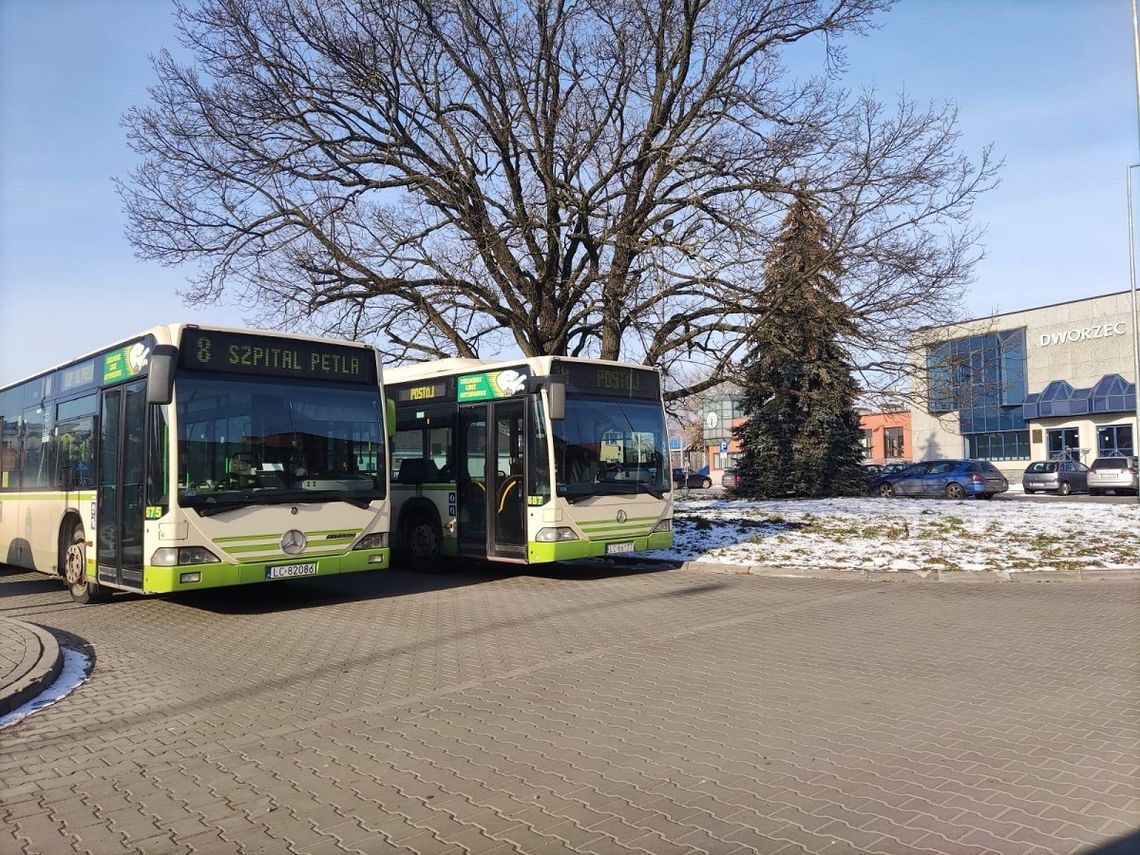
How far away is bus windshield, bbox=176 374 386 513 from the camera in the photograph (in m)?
9.77

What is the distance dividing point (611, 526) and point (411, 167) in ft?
28.0

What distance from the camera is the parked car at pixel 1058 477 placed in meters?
37.6

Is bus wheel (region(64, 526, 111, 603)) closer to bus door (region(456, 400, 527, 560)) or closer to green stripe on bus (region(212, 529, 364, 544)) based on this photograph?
green stripe on bus (region(212, 529, 364, 544))

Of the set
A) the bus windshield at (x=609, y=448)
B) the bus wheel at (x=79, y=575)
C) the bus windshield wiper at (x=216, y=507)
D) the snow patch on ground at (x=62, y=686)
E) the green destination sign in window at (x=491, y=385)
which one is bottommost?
the snow patch on ground at (x=62, y=686)

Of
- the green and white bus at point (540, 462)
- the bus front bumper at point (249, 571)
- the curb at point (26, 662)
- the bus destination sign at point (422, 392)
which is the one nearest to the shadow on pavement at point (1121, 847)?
the curb at point (26, 662)

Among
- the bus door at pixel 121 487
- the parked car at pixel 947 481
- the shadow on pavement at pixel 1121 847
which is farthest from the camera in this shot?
the parked car at pixel 947 481

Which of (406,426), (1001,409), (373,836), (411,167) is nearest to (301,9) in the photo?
(411,167)

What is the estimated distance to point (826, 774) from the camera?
4.80m

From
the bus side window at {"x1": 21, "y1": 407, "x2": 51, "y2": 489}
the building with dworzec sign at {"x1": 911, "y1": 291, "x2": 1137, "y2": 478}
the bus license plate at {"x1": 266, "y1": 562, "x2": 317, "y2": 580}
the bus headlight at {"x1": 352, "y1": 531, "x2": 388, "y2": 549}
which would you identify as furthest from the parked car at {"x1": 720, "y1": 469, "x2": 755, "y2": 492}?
the bus license plate at {"x1": 266, "y1": 562, "x2": 317, "y2": 580}

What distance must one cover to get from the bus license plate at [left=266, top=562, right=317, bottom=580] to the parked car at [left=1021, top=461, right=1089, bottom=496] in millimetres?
36018

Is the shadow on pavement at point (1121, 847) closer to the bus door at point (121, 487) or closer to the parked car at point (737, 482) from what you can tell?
the bus door at point (121, 487)

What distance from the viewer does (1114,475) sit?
118 ft

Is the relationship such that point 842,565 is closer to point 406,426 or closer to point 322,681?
point 406,426

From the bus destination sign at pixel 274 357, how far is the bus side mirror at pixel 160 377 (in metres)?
0.27
